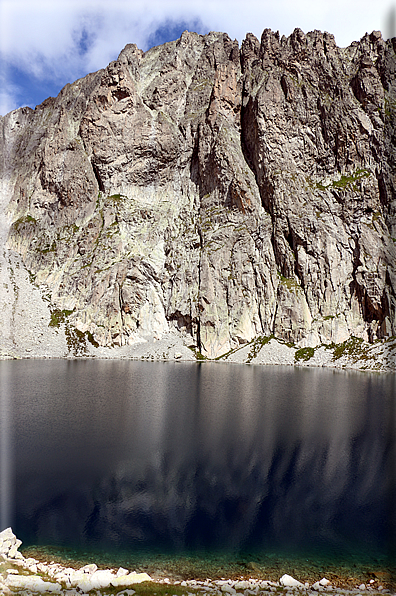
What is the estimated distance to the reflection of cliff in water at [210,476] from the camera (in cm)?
1908

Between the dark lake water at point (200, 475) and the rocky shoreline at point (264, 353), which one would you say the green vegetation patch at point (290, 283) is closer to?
the rocky shoreline at point (264, 353)

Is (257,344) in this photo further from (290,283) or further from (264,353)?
(290,283)

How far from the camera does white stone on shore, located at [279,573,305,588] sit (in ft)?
49.8

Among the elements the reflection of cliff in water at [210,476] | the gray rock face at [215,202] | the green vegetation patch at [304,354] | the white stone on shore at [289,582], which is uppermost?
the gray rock face at [215,202]

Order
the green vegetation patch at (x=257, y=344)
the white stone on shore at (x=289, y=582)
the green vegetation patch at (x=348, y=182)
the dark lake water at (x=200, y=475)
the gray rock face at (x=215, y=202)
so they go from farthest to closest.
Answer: the green vegetation patch at (x=348, y=182) → the gray rock face at (x=215, y=202) → the green vegetation patch at (x=257, y=344) → the dark lake water at (x=200, y=475) → the white stone on shore at (x=289, y=582)

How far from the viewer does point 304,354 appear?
9506 cm

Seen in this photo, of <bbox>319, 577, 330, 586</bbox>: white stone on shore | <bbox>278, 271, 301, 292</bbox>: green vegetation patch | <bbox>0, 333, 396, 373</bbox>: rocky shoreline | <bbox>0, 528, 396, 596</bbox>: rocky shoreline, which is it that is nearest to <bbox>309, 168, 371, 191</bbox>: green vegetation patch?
<bbox>278, 271, 301, 292</bbox>: green vegetation patch

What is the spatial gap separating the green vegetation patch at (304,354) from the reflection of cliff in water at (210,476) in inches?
1881

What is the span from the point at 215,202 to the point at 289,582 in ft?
362

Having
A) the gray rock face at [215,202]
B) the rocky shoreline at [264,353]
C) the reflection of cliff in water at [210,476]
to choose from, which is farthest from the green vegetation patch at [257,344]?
the reflection of cliff in water at [210,476]

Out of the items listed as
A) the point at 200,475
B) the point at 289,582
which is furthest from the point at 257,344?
the point at 289,582

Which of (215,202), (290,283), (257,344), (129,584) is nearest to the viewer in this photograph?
(129,584)

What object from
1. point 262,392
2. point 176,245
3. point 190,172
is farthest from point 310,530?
point 190,172

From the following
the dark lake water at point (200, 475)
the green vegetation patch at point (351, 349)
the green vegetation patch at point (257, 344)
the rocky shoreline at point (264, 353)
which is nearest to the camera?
the dark lake water at point (200, 475)
